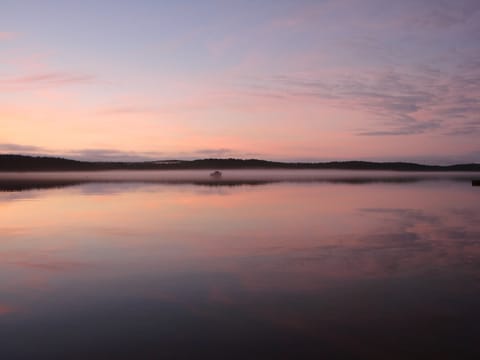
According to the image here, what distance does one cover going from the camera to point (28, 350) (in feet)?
26.3

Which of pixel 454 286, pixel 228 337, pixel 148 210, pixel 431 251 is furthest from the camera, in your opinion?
pixel 148 210

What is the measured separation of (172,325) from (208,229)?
13.2m

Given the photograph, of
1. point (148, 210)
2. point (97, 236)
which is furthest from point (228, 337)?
point (148, 210)

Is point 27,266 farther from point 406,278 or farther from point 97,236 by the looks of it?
point 406,278

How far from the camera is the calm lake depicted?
820cm

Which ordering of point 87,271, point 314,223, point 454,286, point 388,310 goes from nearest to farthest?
point 388,310 < point 454,286 < point 87,271 < point 314,223

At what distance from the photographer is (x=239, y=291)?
11.5m

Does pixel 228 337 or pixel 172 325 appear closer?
pixel 228 337

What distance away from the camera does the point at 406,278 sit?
12.6 meters

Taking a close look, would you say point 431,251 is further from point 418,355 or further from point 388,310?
point 418,355

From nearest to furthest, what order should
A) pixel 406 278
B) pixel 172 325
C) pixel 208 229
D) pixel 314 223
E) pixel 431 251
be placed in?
1. pixel 172 325
2. pixel 406 278
3. pixel 431 251
4. pixel 208 229
5. pixel 314 223

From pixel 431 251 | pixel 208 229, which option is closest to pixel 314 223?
pixel 208 229

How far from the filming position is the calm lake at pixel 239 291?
8.20 meters

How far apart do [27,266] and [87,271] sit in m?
2.32
